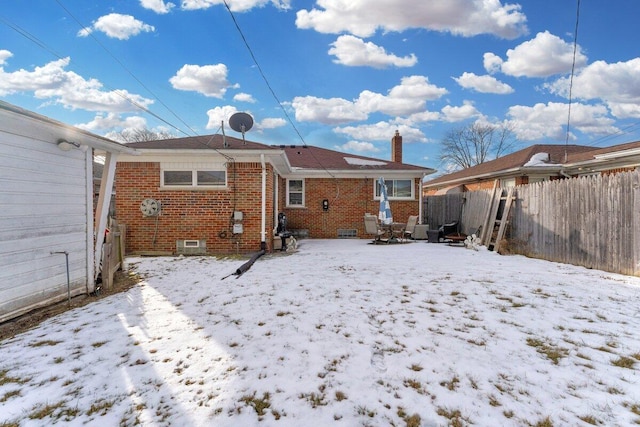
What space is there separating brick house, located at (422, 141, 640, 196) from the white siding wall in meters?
14.0

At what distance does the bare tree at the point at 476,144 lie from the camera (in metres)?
35.1

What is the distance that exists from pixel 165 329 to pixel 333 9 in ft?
24.9

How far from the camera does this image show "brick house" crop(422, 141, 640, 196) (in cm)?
1098

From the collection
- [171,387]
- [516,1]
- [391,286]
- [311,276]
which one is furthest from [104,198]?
[516,1]

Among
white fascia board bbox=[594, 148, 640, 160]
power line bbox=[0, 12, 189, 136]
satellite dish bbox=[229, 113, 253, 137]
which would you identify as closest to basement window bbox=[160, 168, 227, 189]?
power line bbox=[0, 12, 189, 136]

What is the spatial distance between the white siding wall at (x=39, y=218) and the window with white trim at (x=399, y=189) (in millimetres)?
10709

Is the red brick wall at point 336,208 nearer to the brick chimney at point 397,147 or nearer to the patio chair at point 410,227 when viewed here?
the patio chair at point 410,227

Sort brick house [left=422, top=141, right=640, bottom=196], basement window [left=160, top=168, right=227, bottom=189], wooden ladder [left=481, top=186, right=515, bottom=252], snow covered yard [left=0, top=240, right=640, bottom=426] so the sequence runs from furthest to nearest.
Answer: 1. brick house [left=422, top=141, right=640, bottom=196]
2. wooden ladder [left=481, top=186, right=515, bottom=252]
3. basement window [left=160, top=168, right=227, bottom=189]
4. snow covered yard [left=0, top=240, right=640, bottom=426]

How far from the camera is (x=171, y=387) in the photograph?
2.54 metres

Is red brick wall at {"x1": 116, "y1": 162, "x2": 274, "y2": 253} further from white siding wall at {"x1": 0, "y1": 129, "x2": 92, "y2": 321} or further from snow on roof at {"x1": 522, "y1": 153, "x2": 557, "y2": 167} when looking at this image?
snow on roof at {"x1": 522, "y1": 153, "x2": 557, "y2": 167}

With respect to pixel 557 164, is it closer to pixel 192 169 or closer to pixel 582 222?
pixel 582 222

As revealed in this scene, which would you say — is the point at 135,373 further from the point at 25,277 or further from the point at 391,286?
the point at 391,286

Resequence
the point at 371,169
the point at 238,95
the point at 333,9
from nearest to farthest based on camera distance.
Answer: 1. the point at 333,9
2. the point at 238,95
3. the point at 371,169

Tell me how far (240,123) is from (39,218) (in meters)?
6.49
